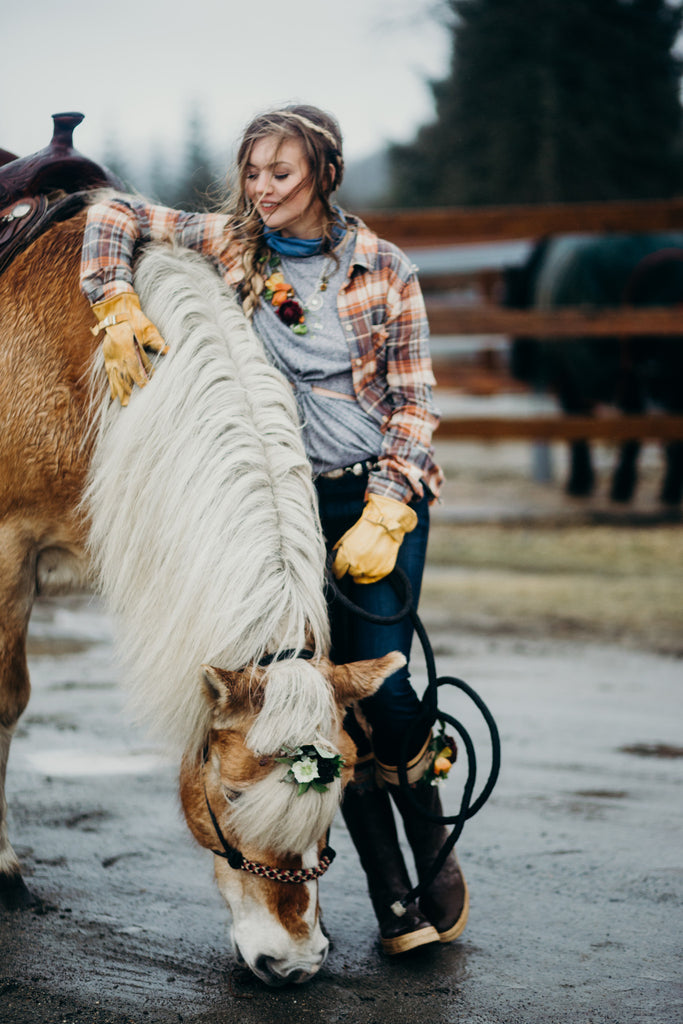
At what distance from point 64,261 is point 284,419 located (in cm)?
83

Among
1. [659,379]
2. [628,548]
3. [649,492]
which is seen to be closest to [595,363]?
[659,379]

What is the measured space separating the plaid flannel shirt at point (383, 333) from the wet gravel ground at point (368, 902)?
0.95 m

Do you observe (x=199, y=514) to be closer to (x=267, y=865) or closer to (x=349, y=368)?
(x=349, y=368)

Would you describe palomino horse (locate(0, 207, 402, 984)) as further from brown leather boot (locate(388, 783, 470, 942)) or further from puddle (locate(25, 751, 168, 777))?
puddle (locate(25, 751, 168, 777))

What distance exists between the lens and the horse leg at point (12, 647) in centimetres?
248

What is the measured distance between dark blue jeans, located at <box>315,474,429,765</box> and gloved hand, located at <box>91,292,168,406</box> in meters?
0.48

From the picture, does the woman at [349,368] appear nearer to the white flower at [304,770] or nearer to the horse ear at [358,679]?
the horse ear at [358,679]

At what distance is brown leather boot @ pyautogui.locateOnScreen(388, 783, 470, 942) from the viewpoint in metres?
2.39

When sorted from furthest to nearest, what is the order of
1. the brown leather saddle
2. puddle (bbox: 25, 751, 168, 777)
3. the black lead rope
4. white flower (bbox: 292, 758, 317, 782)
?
puddle (bbox: 25, 751, 168, 777) < the brown leather saddle < the black lead rope < white flower (bbox: 292, 758, 317, 782)

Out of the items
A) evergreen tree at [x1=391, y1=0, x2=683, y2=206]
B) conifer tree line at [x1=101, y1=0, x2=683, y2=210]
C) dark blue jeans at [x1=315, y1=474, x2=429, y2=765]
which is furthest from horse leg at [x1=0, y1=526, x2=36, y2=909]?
evergreen tree at [x1=391, y1=0, x2=683, y2=206]

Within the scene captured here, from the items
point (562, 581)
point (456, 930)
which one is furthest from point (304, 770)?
point (562, 581)

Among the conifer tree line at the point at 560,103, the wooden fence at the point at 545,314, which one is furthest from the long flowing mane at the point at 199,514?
the conifer tree line at the point at 560,103

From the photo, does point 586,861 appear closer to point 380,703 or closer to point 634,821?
point 634,821

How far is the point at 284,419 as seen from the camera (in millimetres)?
2275
